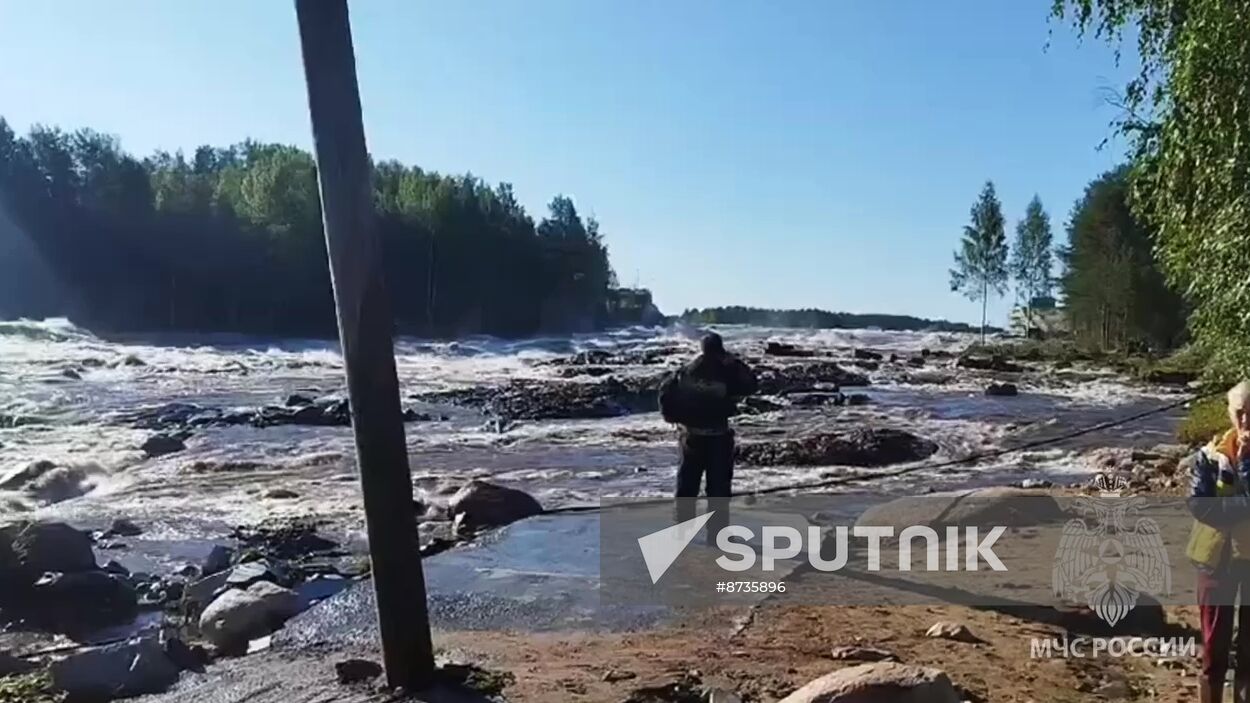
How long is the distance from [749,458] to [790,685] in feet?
41.5

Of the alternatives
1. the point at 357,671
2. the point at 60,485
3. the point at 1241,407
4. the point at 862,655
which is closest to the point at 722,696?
the point at 862,655

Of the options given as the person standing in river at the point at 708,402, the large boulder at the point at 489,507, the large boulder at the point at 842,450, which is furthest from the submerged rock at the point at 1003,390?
the person standing in river at the point at 708,402

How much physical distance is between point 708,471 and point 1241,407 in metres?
4.00

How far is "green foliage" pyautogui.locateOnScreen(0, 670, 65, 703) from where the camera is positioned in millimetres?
5039

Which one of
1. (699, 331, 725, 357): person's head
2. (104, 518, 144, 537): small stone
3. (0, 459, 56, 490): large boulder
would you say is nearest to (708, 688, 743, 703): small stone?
(699, 331, 725, 357): person's head

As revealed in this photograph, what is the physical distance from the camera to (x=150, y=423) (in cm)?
2256

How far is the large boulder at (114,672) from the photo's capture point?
200 inches

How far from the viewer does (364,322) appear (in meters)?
4.11

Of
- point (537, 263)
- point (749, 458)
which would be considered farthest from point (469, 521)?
point (537, 263)

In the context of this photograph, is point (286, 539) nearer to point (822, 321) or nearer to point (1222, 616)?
point (1222, 616)

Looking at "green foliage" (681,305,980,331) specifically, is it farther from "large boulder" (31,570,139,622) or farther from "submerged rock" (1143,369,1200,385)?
"large boulder" (31,570,139,622)

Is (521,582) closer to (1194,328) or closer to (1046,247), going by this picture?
(1194,328)

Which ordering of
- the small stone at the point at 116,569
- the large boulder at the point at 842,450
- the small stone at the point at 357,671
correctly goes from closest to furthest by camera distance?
1. the small stone at the point at 357,671
2. the small stone at the point at 116,569
3. the large boulder at the point at 842,450

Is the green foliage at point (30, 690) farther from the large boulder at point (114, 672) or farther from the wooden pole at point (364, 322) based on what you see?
the wooden pole at point (364, 322)
